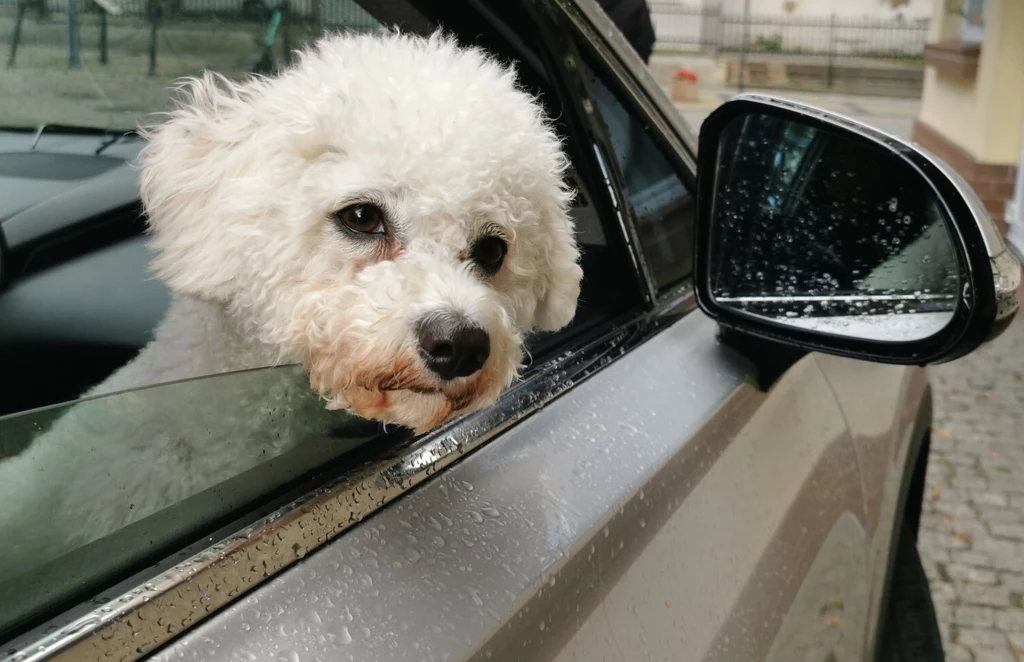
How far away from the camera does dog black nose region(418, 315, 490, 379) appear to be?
1306 mm

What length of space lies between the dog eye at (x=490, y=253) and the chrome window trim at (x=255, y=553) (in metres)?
0.23

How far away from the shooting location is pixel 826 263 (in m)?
2.00

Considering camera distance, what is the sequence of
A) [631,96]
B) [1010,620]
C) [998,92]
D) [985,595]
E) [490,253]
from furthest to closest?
[998,92]
[985,595]
[1010,620]
[631,96]
[490,253]

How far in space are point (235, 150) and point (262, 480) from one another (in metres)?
0.63

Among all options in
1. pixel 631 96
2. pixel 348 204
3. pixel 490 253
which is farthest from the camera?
pixel 631 96

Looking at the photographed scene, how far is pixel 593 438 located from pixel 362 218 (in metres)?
0.50

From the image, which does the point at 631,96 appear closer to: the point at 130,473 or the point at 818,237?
the point at 818,237

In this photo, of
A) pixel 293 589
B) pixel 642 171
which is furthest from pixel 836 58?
pixel 293 589

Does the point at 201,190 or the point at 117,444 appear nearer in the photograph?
the point at 117,444

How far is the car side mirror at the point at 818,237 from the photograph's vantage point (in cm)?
185

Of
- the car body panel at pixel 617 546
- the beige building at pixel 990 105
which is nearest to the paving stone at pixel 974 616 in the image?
the car body panel at pixel 617 546

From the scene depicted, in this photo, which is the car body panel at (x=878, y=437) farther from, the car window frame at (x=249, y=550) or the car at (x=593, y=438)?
the car window frame at (x=249, y=550)

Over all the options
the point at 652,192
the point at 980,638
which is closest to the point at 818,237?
the point at 652,192

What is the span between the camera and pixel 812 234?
1989mm
